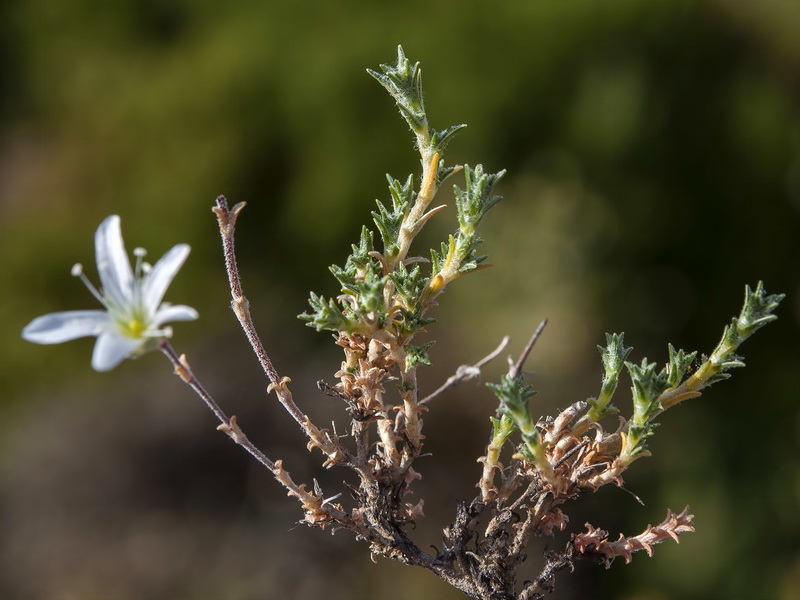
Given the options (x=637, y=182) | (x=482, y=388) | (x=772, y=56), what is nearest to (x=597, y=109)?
(x=637, y=182)

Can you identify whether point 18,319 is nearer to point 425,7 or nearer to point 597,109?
point 425,7

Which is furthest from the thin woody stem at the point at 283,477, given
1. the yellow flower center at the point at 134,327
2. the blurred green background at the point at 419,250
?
the blurred green background at the point at 419,250

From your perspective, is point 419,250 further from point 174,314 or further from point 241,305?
point 174,314

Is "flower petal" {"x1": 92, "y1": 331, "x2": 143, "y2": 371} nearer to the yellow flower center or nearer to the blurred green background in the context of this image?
the yellow flower center

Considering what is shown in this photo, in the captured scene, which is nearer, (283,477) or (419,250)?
(283,477)

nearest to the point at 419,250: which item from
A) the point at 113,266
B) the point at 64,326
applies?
the point at 113,266

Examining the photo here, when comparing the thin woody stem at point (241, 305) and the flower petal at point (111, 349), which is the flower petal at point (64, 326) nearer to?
the flower petal at point (111, 349)
